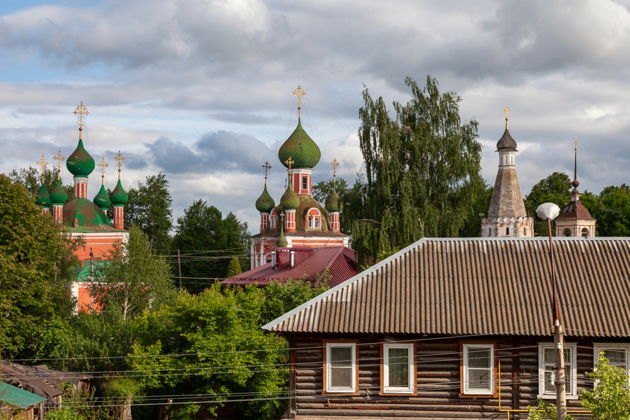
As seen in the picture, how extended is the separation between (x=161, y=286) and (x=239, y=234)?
5051cm

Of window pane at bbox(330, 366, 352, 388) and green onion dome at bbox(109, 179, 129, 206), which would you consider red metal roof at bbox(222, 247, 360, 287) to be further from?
window pane at bbox(330, 366, 352, 388)

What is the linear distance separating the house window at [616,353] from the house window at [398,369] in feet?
14.0

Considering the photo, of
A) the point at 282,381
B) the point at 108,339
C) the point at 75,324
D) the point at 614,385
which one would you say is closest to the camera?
the point at 614,385

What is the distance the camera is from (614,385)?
57.7 feet

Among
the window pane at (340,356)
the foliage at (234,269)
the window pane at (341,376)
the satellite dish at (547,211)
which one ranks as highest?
the foliage at (234,269)

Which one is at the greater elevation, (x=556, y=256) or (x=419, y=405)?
(x=556, y=256)

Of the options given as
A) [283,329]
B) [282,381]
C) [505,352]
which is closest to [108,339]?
[282,381]

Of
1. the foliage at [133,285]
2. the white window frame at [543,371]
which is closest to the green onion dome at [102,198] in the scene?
the foliage at [133,285]

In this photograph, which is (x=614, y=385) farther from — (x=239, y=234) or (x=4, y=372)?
(x=239, y=234)

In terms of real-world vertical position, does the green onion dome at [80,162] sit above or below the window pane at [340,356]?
above

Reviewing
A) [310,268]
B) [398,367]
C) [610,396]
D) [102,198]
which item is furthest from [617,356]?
[102,198]

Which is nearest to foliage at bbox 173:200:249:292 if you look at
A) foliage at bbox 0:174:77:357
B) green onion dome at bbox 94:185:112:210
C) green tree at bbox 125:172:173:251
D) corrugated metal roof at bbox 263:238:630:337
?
green tree at bbox 125:172:173:251

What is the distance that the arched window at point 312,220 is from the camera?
73.8 meters

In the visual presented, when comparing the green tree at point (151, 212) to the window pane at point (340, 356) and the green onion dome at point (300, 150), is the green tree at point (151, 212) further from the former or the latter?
the window pane at point (340, 356)
